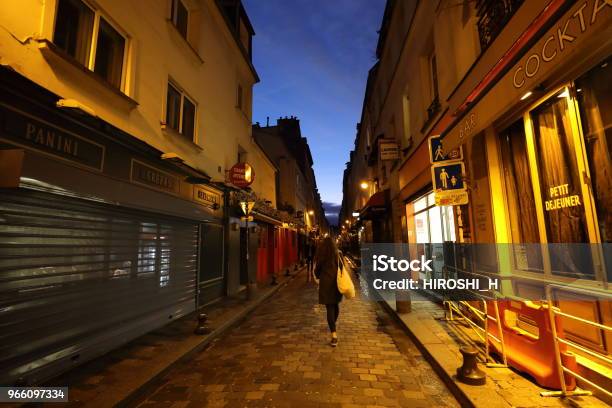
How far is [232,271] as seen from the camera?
36.5 feet

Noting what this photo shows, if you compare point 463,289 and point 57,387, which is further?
point 463,289

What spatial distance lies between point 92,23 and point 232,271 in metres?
8.18

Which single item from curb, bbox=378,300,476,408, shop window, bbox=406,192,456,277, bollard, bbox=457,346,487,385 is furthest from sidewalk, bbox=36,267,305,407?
shop window, bbox=406,192,456,277

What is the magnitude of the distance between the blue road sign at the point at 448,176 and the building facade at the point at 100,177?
6171 millimetres

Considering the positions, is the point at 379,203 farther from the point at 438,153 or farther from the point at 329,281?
the point at 329,281

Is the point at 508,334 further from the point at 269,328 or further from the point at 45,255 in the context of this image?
the point at 45,255

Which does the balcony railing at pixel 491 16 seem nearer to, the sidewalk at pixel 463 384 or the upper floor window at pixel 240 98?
the sidewalk at pixel 463 384

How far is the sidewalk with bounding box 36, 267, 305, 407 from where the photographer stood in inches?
148

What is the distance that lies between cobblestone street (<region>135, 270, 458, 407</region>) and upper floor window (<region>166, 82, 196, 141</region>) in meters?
5.62

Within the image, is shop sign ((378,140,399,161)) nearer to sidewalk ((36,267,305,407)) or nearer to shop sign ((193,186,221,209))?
shop sign ((193,186,221,209))

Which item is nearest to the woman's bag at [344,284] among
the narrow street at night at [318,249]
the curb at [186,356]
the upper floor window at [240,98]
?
the narrow street at night at [318,249]

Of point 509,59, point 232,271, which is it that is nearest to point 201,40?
point 232,271

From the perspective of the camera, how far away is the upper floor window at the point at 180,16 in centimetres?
852

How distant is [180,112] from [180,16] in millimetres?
3069
